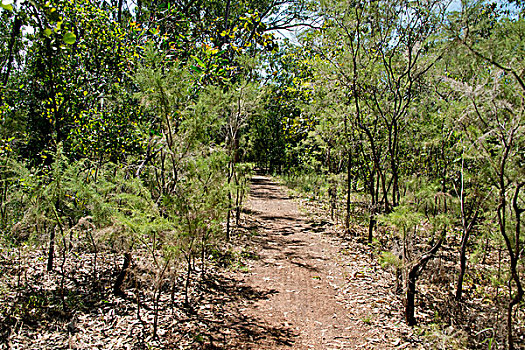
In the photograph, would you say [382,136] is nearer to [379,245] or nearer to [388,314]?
[379,245]

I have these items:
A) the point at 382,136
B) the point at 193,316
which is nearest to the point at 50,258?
the point at 193,316

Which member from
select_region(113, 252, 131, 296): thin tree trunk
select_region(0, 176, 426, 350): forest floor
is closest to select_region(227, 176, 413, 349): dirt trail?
select_region(0, 176, 426, 350): forest floor

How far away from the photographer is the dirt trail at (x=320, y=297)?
12.8 ft

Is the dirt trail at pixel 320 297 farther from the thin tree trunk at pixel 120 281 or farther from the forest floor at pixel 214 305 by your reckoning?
the thin tree trunk at pixel 120 281

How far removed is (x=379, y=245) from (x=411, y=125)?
262 cm

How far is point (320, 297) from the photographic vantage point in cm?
499

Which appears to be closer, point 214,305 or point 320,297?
point 214,305

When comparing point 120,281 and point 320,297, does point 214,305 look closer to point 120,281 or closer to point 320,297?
point 120,281

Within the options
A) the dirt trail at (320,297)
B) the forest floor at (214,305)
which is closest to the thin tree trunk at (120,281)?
the forest floor at (214,305)

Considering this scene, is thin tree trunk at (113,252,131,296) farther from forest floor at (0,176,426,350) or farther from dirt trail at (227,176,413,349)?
dirt trail at (227,176,413,349)

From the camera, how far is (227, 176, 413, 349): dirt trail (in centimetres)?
391

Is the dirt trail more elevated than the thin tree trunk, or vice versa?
the thin tree trunk

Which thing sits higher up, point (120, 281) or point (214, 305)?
point (120, 281)

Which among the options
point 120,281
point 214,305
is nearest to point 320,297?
point 214,305
